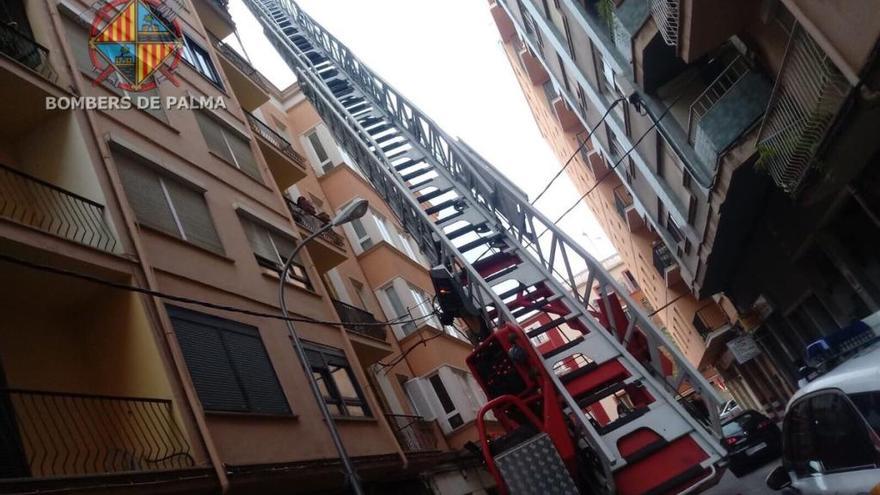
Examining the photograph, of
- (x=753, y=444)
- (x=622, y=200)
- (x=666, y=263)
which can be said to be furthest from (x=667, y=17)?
(x=622, y=200)

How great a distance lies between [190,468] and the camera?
24.6 ft

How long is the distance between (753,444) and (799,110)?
289 inches

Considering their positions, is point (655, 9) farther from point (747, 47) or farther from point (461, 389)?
point (461, 389)

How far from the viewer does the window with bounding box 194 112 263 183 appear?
14.4m

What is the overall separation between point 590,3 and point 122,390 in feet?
34.3

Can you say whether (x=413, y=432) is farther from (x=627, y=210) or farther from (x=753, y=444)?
(x=627, y=210)

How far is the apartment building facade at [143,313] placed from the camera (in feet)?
25.2

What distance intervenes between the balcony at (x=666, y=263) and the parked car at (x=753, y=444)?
36.0ft

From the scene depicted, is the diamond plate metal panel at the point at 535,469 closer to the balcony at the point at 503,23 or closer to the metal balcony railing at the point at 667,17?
the metal balcony railing at the point at 667,17

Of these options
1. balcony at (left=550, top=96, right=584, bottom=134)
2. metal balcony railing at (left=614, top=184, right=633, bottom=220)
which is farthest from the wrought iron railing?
metal balcony railing at (left=614, top=184, right=633, bottom=220)

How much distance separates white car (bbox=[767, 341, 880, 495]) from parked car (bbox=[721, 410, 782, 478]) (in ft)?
26.5

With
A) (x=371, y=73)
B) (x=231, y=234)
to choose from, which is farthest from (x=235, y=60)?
(x=231, y=234)

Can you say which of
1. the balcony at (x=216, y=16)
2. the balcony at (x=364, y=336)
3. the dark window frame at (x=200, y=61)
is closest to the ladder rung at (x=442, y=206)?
the balcony at (x=364, y=336)

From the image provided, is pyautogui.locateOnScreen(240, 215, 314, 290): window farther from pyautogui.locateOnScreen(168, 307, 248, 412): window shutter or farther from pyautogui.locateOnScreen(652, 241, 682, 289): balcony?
pyautogui.locateOnScreen(652, 241, 682, 289): balcony
